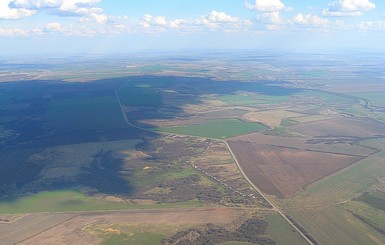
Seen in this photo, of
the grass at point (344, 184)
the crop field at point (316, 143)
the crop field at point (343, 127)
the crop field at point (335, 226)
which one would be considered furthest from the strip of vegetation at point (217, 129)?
the crop field at point (335, 226)

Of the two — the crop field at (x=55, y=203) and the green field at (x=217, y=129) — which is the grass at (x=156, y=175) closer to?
the crop field at (x=55, y=203)

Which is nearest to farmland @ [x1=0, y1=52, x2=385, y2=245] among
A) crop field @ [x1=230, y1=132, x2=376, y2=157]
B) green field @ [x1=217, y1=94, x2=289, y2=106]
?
crop field @ [x1=230, y1=132, x2=376, y2=157]

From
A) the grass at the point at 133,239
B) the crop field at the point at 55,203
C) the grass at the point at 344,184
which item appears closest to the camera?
the grass at the point at 133,239

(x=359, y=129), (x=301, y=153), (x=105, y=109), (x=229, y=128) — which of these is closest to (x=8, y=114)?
(x=105, y=109)

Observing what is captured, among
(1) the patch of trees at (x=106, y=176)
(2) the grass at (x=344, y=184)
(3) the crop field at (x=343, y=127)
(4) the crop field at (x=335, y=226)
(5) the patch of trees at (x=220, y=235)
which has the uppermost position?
(1) the patch of trees at (x=106, y=176)

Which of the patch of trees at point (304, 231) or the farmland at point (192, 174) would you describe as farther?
the farmland at point (192, 174)

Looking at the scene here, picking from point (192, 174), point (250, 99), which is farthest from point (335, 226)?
point (250, 99)

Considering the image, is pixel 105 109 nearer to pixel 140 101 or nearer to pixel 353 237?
pixel 140 101

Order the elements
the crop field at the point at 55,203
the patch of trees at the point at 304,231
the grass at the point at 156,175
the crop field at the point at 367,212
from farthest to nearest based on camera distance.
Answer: the grass at the point at 156,175 → the crop field at the point at 55,203 → the crop field at the point at 367,212 → the patch of trees at the point at 304,231
